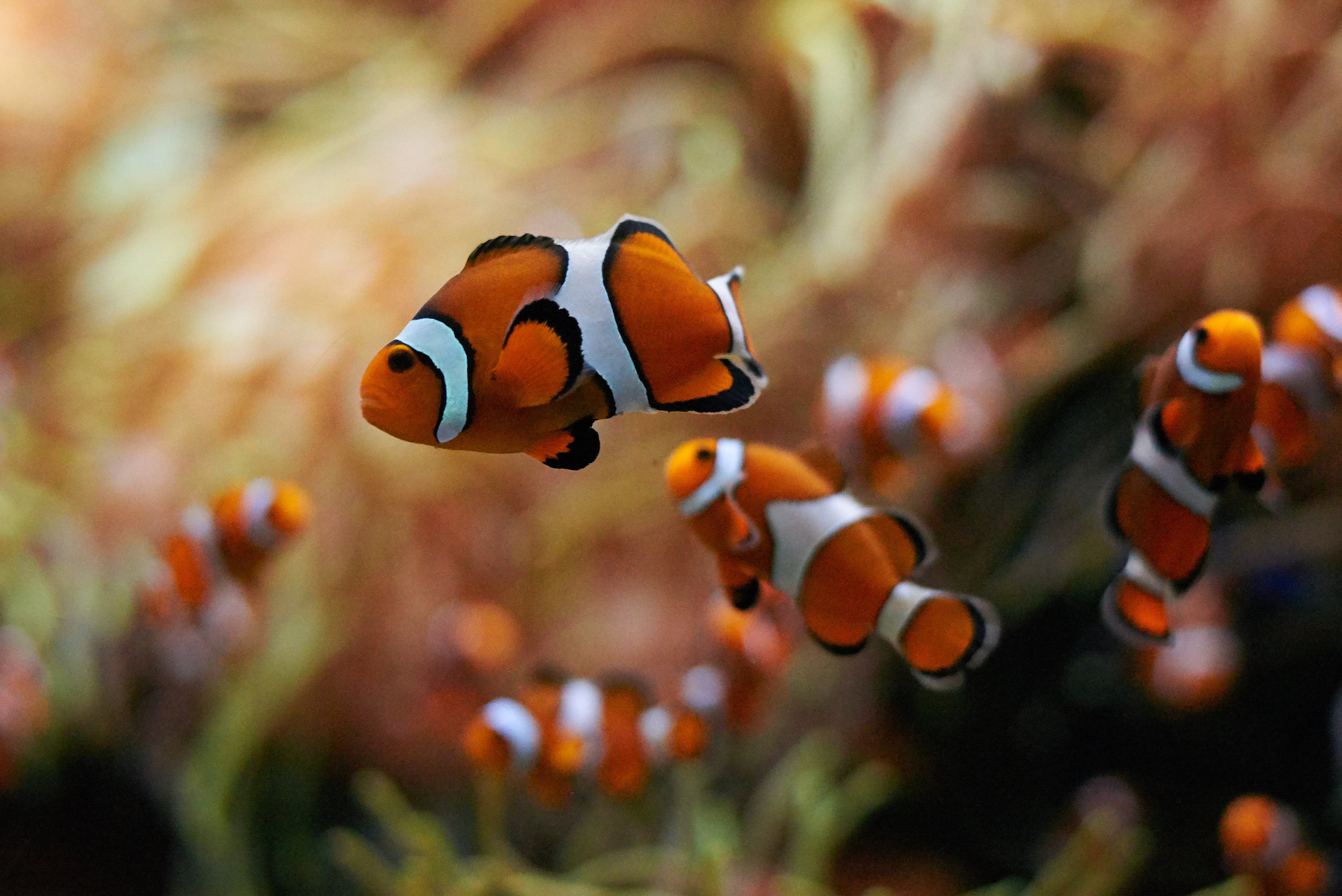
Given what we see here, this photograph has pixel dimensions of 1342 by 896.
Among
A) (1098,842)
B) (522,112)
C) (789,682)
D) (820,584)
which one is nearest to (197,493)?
(522,112)

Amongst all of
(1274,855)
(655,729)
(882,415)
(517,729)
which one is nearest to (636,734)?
(655,729)

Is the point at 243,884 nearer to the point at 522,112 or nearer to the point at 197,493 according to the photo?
the point at 197,493

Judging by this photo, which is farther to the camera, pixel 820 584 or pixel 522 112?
pixel 522 112

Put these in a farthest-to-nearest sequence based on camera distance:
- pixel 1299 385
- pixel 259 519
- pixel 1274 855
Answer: pixel 1274 855 → pixel 259 519 → pixel 1299 385

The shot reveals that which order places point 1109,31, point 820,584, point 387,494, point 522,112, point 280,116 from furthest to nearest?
point 280,116
point 522,112
point 387,494
point 1109,31
point 820,584

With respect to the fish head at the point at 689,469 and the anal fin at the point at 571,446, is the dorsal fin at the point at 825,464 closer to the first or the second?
the fish head at the point at 689,469

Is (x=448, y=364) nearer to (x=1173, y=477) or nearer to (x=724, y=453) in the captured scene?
(x=724, y=453)
